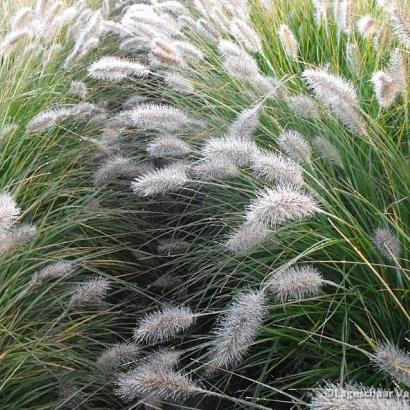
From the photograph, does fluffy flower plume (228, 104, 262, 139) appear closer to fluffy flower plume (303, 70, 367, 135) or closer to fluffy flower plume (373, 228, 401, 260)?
fluffy flower plume (303, 70, 367, 135)

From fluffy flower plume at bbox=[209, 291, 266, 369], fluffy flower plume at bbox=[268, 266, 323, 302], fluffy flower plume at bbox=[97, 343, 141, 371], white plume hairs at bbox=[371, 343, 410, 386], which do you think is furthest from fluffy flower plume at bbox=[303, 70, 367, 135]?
fluffy flower plume at bbox=[97, 343, 141, 371]

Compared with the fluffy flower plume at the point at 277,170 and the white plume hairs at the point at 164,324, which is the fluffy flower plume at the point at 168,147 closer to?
the fluffy flower plume at the point at 277,170

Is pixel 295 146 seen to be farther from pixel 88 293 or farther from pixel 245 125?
pixel 88 293

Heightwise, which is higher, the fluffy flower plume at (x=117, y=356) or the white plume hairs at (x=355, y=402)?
the white plume hairs at (x=355, y=402)

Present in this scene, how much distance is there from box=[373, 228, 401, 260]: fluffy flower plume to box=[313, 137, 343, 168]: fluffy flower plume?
37 cm

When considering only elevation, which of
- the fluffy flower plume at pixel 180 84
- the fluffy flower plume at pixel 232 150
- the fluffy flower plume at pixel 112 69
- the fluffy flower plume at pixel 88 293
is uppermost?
the fluffy flower plume at pixel 112 69

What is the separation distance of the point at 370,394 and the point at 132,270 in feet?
5.53

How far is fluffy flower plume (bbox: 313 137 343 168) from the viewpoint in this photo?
213cm

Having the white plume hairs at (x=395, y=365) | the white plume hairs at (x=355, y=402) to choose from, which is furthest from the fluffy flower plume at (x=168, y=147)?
the white plume hairs at (x=355, y=402)

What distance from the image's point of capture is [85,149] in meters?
2.84

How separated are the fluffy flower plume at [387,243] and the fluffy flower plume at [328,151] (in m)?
0.37

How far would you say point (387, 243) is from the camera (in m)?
1.78

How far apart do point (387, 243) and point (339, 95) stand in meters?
0.48

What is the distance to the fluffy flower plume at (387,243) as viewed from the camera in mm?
1776
